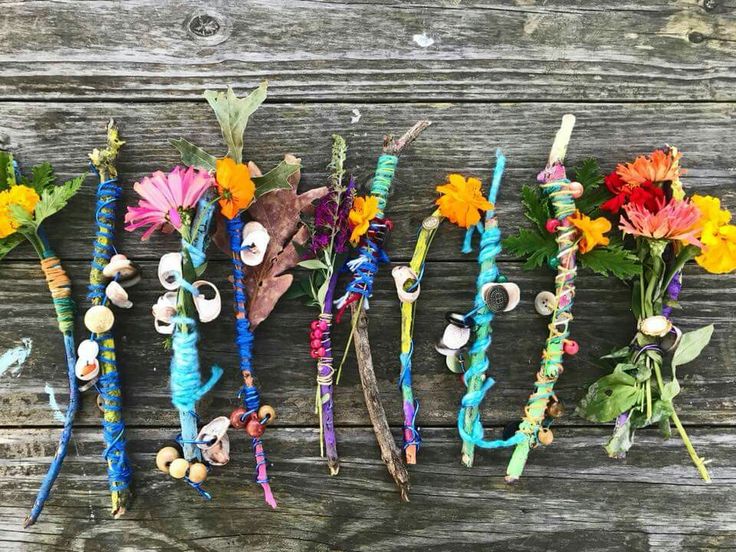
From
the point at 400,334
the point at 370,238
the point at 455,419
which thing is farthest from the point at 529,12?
the point at 455,419

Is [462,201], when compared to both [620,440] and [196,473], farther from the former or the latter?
[196,473]

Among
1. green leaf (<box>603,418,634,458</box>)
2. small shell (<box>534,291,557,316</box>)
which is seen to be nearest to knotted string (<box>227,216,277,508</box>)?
small shell (<box>534,291,557,316</box>)

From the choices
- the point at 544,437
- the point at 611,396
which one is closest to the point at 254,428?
the point at 544,437

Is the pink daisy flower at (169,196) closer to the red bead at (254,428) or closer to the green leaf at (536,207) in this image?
the red bead at (254,428)

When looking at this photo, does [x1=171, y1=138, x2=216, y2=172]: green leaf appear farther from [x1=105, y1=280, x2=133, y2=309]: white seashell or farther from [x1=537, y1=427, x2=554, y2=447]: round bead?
[x1=537, y1=427, x2=554, y2=447]: round bead

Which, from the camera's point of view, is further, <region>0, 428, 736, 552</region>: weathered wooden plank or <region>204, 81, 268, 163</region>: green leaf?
<region>0, 428, 736, 552</region>: weathered wooden plank

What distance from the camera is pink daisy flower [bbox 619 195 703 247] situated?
1011mm

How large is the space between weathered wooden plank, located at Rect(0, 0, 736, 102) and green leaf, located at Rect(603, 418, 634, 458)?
69 centimetres

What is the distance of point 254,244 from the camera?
1073 mm

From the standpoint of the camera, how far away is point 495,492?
1.17 m

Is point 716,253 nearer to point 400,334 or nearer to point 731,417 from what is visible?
point 731,417

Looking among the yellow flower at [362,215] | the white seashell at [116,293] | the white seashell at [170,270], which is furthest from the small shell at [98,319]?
the yellow flower at [362,215]

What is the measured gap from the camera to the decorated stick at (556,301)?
108cm

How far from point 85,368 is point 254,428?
0.34 metres
